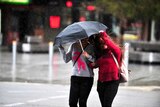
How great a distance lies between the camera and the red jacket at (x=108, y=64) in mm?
8141

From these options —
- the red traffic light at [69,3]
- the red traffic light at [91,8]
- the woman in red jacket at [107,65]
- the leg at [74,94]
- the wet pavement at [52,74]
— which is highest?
the red traffic light at [69,3]

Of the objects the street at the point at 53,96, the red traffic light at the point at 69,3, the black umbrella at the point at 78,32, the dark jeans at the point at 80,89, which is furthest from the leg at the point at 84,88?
the red traffic light at the point at 69,3

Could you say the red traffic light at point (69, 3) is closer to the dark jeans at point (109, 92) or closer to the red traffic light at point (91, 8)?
the red traffic light at point (91, 8)

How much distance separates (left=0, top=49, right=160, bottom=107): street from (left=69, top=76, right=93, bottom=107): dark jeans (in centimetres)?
345

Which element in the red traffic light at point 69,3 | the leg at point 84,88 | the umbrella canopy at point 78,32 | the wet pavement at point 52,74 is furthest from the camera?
the red traffic light at point 69,3

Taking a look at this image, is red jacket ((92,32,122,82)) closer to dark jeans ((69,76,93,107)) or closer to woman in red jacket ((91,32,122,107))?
woman in red jacket ((91,32,122,107))

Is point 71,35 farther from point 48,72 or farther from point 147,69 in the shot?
point 147,69

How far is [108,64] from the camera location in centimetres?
816

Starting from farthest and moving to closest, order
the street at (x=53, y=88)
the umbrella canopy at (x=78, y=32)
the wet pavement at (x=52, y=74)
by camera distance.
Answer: the wet pavement at (x=52, y=74) → the street at (x=53, y=88) → the umbrella canopy at (x=78, y=32)

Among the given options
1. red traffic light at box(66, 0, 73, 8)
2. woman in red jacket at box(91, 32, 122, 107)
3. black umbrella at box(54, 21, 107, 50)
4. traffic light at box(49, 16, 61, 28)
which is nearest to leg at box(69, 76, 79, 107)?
woman in red jacket at box(91, 32, 122, 107)

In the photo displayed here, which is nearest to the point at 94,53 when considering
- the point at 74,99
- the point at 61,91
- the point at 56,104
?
the point at 74,99

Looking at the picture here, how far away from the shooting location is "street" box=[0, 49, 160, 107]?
12344mm

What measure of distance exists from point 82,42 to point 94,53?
249 millimetres

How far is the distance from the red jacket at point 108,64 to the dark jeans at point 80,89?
266mm
